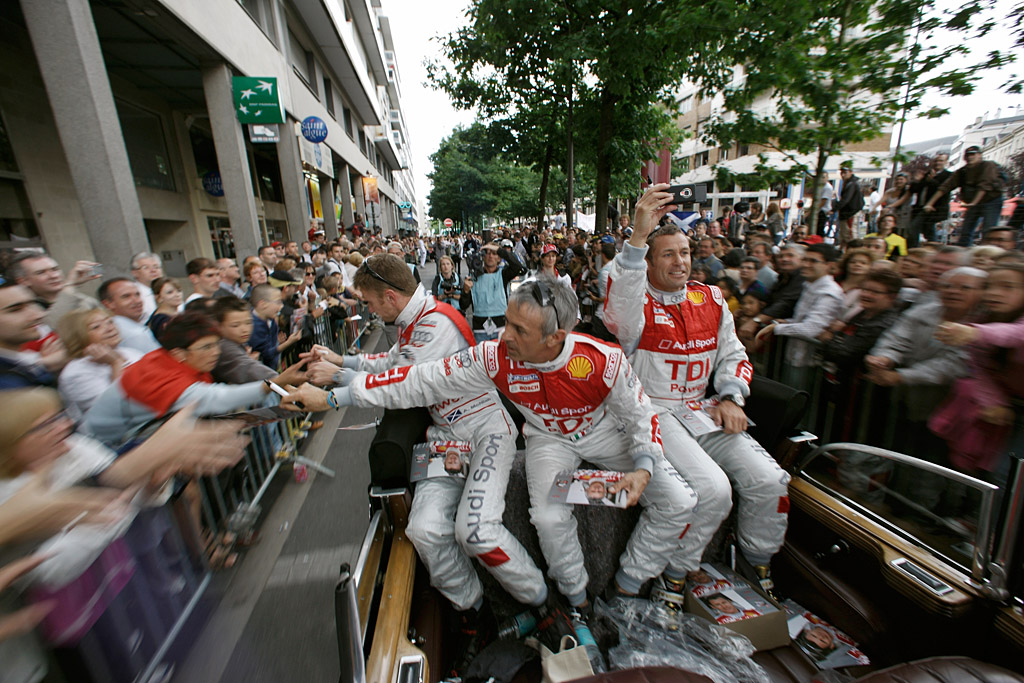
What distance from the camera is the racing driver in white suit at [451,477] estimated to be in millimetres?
2111

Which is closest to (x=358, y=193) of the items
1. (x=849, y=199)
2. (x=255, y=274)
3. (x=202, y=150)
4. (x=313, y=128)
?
(x=202, y=150)

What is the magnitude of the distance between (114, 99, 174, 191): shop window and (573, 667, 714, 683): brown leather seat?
517 inches

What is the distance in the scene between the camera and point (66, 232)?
7945 millimetres

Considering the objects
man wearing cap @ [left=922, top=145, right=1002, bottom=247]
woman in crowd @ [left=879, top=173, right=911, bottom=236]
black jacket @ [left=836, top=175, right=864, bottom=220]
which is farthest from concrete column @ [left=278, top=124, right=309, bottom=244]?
man wearing cap @ [left=922, top=145, right=1002, bottom=247]

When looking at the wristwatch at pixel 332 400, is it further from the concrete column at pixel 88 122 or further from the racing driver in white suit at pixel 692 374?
the concrete column at pixel 88 122

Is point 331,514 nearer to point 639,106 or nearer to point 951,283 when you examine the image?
point 951,283

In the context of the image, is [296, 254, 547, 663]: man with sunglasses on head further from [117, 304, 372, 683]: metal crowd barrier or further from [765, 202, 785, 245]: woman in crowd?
[765, 202, 785, 245]: woman in crowd

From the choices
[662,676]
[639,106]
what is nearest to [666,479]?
[662,676]

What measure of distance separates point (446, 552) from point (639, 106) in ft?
51.8

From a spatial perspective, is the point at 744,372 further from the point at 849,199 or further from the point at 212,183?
the point at 212,183

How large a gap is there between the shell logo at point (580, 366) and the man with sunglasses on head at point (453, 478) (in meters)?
0.53

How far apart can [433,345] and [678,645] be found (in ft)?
6.32

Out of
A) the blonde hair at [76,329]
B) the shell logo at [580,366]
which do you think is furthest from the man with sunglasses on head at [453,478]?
the blonde hair at [76,329]

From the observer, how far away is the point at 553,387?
2.35m
